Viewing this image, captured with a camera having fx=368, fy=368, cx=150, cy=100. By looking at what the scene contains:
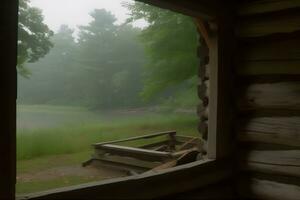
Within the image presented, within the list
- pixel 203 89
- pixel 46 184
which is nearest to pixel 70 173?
pixel 46 184

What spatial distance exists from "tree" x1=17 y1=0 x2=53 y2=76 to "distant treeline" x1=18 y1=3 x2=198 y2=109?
4.53 feet

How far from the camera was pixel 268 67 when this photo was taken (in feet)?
10.5

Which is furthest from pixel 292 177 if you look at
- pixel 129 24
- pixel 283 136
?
pixel 129 24

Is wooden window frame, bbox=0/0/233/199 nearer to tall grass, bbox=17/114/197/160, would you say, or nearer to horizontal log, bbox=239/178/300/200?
horizontal log, bbox=239/178/300/200

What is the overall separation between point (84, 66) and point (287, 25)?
6.40 m

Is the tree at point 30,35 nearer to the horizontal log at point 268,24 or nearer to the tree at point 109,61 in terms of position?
the tree at point 109,61

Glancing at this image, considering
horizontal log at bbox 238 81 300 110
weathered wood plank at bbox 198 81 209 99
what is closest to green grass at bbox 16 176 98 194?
weathered wood plank at bbox 198 81 209 99

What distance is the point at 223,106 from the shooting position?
3250 mm

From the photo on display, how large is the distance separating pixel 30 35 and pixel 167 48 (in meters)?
3.91

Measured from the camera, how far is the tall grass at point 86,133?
6.34m
